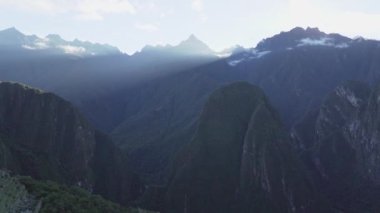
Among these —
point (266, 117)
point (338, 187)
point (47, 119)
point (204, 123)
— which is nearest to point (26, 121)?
point (47, 119)

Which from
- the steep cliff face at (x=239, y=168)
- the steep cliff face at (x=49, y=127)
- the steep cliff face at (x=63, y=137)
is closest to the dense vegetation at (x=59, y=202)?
the steep cliff face at (x=239, y=168)

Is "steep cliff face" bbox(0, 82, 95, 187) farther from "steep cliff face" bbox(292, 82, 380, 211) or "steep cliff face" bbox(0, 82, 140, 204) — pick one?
"steep cliff face" bbox(292, 82, 380, 211)

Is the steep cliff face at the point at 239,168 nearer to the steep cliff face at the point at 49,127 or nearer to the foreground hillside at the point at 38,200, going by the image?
the steep cliff face at the point at 49,127

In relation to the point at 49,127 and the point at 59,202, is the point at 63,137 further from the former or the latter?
the point at 59,202

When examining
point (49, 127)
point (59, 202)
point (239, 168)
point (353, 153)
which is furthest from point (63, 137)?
point (59, 202)

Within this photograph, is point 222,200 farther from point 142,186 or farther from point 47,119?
point 47,119
